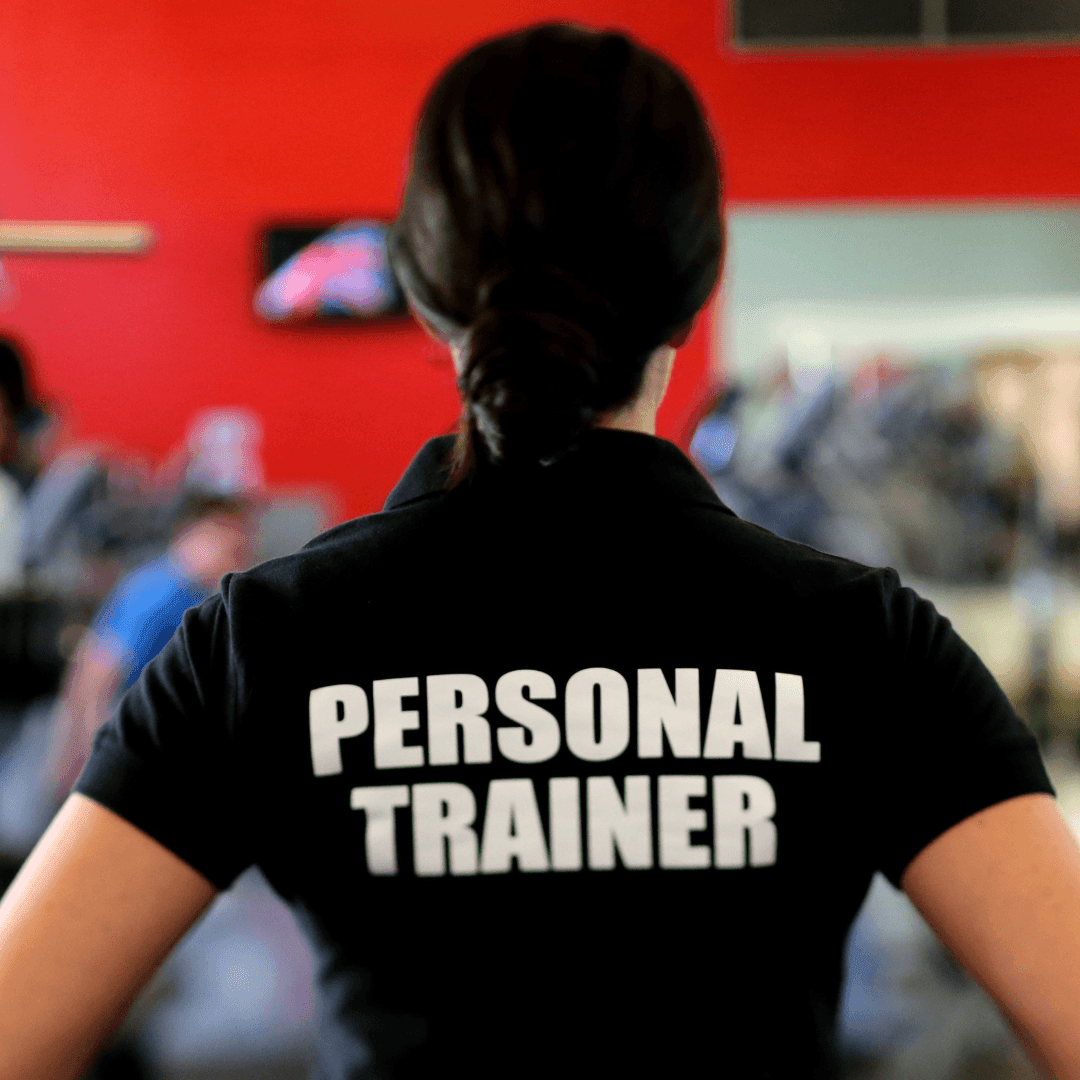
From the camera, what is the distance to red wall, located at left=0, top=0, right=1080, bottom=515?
436 centimetres

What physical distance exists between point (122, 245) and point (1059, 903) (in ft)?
15.0

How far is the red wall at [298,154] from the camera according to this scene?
4.36 meters

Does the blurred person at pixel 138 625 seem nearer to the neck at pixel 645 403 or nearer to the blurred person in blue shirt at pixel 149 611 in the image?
the blurred person in blue shirt at pixel 149 611

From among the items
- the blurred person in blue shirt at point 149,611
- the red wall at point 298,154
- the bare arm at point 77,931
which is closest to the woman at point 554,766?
the bare arm at point 77,931

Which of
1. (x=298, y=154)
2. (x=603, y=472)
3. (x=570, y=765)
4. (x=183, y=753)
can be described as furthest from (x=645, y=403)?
(x=298, y=154)

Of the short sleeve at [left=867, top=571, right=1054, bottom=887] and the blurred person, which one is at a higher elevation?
the short sleeve at [left=867, top=571, right=1054, bottom=887]

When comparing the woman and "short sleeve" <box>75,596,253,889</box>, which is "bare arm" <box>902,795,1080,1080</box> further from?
"short sleeve" <box>75,596,253,889</box>

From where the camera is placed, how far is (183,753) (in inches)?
22.2

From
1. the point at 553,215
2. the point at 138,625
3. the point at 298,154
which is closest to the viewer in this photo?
the point at 553,215

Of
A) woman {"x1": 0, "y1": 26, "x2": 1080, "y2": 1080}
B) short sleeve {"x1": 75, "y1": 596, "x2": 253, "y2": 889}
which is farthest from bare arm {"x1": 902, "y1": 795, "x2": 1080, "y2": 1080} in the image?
short sleeve {"x1": 75, "y1": 596, "x2": 253, "y2": 889}

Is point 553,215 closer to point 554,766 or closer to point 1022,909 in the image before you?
point 554,766

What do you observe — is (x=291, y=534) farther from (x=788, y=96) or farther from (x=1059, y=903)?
(x=1059, y=903)

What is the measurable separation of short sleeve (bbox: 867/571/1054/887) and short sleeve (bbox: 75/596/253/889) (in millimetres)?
342

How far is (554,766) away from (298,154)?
4348mm
